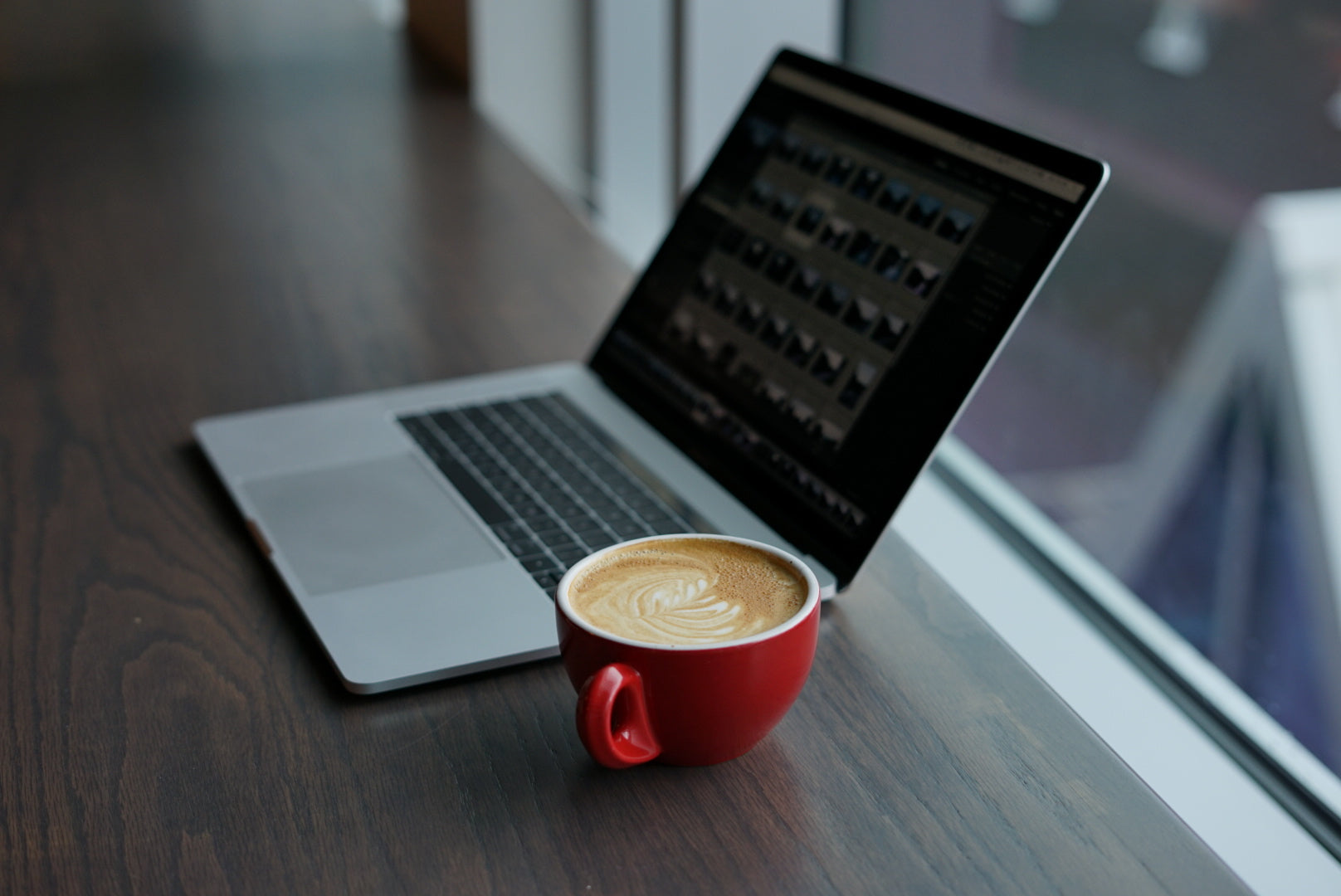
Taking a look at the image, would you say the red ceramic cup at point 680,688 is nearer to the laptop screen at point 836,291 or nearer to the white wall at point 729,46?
the laptop screen at point 836,291

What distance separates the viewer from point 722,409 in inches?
29.8

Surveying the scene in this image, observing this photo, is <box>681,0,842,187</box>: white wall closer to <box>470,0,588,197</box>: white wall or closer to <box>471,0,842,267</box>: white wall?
<box>471,0,842,267</box>: white wall

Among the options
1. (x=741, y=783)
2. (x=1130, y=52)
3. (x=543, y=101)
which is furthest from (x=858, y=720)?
(x=1130, y=52)

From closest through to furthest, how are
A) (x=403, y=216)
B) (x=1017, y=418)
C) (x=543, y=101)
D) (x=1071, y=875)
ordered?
(x=1071, y=875), (x=403, y=216), (x=543, y=101), (x=1017, y=418)

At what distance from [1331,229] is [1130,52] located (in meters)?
0.48

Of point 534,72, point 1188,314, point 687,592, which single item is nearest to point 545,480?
point 687,592

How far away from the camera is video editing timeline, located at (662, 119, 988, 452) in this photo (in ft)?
2.19

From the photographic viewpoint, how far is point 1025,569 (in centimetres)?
92

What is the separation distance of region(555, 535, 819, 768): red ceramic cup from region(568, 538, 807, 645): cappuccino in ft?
0.04

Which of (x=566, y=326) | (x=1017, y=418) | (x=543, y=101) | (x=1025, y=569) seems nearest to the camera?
(x=1025, y=569)

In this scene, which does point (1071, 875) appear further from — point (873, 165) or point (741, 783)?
point (873, 165)

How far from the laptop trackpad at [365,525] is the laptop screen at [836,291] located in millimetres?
158

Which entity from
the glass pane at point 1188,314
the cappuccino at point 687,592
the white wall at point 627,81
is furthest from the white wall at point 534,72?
the cappuccino at point 687,592

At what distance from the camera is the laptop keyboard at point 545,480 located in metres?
0.67
